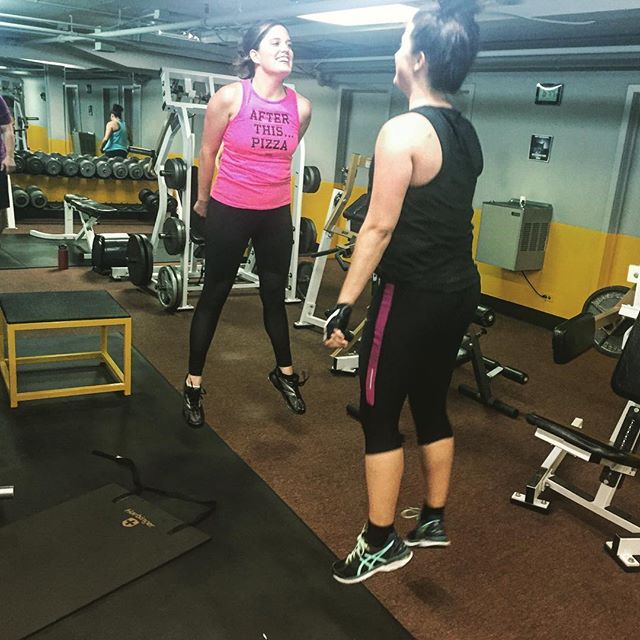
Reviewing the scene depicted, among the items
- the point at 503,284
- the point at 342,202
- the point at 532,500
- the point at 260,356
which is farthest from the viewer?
the point at 503,284

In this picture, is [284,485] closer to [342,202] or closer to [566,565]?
[566,565]

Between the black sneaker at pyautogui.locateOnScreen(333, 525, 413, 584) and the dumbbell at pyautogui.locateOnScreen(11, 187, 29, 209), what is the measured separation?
6747mm

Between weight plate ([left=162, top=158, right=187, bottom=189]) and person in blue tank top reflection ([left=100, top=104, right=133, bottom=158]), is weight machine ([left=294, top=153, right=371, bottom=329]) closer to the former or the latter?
weight plate ([left=162, top=158, right=187, bottom=189])

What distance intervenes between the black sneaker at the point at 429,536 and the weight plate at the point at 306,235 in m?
3.26

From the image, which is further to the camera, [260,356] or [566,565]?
[260,356]

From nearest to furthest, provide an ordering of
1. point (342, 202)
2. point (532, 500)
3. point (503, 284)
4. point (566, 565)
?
point (566, 565) < point (532, 500) < point (342, 202) < point (503, 284)

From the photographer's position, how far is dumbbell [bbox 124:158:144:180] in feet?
25.6

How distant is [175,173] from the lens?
4.14 m

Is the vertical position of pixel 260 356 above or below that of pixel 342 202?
below

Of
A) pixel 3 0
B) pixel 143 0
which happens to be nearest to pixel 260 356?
pixel 143 0

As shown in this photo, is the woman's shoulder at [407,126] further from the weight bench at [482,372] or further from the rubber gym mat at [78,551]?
the weight bench at [482,372]

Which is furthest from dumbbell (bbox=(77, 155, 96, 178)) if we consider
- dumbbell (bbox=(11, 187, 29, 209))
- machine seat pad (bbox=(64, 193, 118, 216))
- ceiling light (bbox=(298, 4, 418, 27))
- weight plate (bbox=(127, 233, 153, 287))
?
ceiling light (bbox=(298, 4, 418, 27))

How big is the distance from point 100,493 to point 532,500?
1.50 meters

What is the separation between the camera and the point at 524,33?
14.0ft
